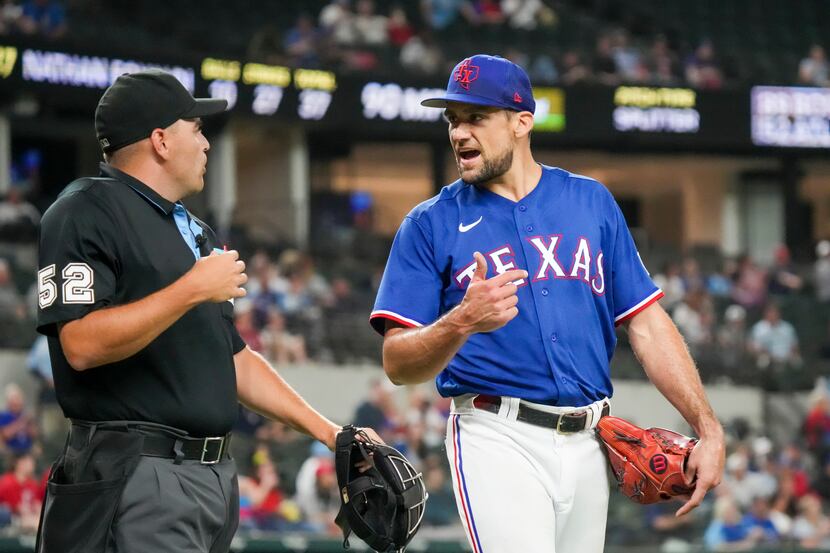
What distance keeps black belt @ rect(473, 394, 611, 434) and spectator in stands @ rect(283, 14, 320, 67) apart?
14.6m

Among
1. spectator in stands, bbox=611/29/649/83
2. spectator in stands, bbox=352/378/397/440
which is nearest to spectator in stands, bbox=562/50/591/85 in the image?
spectator in stands, bbox=611/29/649/83

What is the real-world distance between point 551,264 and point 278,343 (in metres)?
9.70

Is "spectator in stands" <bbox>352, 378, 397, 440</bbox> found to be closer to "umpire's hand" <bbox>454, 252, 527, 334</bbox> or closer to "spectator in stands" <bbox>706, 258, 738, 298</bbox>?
"spectator in stands" <bbox>706, 258, 738, 298</bbox>

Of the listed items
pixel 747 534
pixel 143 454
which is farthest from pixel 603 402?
pixel 747 534

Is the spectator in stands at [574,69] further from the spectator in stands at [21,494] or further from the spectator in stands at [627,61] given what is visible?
the spectator in stands at [21,494]

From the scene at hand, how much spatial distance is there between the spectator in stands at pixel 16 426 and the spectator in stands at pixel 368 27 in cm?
980

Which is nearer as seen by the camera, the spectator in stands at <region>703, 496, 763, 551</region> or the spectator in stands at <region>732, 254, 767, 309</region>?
the spectator in stands at <region>703, 496, 763, 551</region>

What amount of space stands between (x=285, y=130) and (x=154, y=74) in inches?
631

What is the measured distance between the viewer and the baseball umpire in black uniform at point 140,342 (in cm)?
338

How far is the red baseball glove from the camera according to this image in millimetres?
3902

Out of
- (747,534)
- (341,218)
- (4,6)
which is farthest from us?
(341,218)

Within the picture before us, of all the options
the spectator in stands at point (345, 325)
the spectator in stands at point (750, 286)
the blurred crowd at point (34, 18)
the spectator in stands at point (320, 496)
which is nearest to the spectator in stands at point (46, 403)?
the spectator in stands at point (320, 496)

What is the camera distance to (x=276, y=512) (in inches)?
392

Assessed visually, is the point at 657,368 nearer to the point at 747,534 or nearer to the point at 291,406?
the point at 291,406
